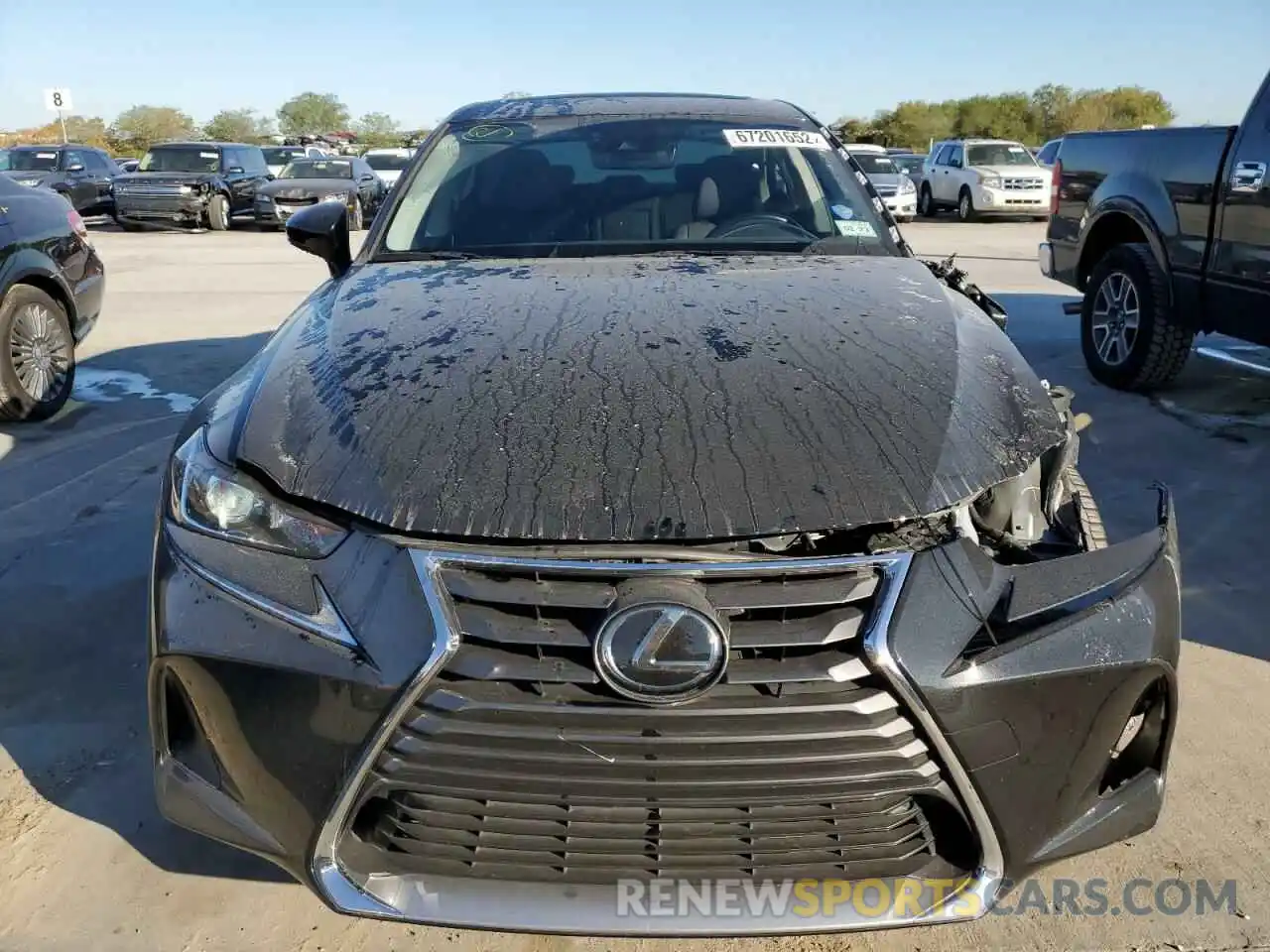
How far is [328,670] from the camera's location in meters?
1.64

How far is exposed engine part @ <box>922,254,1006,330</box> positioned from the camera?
2.84 m

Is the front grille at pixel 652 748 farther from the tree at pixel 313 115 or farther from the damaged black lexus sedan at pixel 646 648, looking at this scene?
the tree at pixel 313 115

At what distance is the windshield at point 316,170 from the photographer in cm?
1914

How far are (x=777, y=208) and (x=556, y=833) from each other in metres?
2.28

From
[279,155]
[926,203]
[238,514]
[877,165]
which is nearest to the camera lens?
[238,514]

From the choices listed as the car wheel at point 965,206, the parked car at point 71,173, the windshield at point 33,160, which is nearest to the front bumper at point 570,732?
the car wheel at point 965,206

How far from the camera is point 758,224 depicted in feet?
10.6

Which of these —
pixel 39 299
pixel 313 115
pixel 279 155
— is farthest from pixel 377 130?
pixel 39 299

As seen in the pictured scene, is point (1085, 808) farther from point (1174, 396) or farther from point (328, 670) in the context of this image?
point (1174, 396)

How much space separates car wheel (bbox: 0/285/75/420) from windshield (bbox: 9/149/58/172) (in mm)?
16503

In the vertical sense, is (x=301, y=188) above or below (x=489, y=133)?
below

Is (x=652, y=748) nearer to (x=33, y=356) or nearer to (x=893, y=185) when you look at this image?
(x=33, y=356)

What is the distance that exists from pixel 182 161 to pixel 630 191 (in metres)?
18.3

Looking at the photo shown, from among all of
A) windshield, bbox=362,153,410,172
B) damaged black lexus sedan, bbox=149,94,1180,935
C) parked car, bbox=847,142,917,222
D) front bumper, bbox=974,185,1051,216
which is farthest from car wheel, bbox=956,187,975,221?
damaged black lexus sedan, bbox=149,94,1180,935
